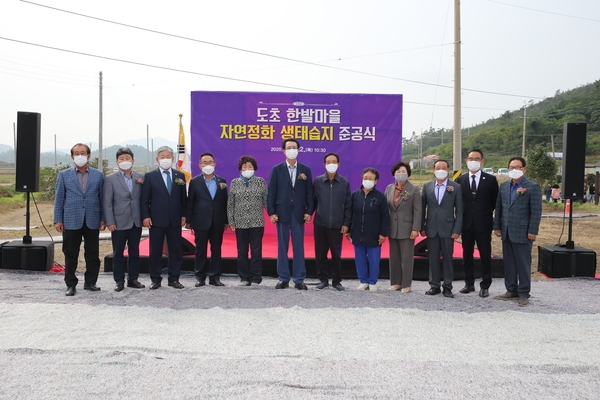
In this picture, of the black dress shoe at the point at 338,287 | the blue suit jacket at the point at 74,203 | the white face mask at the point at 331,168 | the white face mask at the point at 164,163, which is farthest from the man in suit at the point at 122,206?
the black dress shoe at the point at 338,287

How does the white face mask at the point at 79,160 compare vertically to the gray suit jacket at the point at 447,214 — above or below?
above

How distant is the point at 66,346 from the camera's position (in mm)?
3328

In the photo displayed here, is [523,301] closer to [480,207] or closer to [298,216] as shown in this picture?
[480,207]

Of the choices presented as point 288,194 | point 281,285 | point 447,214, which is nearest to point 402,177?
point 447,214

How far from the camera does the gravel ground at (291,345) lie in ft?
9.01

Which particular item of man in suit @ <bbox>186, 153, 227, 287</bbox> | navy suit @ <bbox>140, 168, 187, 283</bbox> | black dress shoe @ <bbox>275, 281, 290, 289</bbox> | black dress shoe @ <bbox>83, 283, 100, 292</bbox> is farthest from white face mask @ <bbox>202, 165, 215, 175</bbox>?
black dress shoe @ <bbox>83, 283, 100, 292</bbox>

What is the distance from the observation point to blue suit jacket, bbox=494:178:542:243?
463cm

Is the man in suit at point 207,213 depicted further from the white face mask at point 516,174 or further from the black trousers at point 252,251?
the white face mask at point 516,174

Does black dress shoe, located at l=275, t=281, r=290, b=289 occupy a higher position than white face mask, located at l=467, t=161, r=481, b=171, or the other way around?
white face mask, located at l=467, t=161, r=481, b=171

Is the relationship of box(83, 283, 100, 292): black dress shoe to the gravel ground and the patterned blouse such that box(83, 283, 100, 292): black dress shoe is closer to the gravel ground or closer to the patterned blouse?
the gravel ground

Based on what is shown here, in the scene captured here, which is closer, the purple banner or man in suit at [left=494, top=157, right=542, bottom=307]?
man in suit at [left=494, top=157, right=542, bottom=307]

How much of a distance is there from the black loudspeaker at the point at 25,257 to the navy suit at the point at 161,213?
6.12ft

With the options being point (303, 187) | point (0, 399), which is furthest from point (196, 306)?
point (0, 399)

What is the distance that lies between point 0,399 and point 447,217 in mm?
3776
